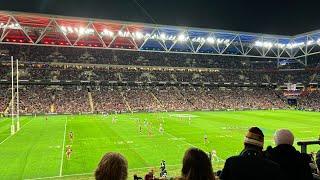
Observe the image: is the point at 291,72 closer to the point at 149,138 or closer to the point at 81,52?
the point at 81,52

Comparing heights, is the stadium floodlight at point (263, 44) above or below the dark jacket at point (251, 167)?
above

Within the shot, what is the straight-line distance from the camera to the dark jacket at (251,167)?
191 inches

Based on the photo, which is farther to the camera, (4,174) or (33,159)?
(33,159)

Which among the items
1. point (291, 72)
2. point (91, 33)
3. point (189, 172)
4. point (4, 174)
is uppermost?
point (91, 33)

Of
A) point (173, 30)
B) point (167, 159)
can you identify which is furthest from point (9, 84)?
point (167, 159)

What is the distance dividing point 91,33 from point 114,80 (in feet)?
71.7

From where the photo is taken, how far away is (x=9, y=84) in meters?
82.4

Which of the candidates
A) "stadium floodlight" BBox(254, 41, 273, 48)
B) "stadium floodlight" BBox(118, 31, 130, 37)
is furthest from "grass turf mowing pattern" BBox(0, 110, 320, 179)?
"stadium floodlight" BBox(254, 41, 273, 48)

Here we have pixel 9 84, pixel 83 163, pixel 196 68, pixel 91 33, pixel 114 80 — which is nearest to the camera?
pixel 83 163

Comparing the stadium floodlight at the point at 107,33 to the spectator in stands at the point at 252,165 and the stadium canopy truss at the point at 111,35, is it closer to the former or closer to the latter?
the stadium canopy truss at the point at 111,35

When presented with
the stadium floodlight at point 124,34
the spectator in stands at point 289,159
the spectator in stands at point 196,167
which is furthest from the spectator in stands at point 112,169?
the stadium floodlight at point 124,34

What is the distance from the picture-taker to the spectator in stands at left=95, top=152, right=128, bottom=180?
164 inches

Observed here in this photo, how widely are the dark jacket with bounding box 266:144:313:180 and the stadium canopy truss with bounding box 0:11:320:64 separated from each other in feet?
208

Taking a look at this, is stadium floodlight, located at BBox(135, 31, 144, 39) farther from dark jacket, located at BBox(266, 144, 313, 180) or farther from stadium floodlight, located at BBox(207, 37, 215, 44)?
dark jacket, located at BBox(266, 144, 313, 180)
